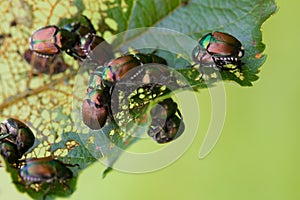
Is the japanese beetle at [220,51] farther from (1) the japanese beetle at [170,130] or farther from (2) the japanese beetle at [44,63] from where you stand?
(2) the japanese beetle at [44,63]

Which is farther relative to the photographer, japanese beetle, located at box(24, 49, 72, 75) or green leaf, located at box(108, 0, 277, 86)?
japanese beetle, located at box(24, 49, 72, 75)

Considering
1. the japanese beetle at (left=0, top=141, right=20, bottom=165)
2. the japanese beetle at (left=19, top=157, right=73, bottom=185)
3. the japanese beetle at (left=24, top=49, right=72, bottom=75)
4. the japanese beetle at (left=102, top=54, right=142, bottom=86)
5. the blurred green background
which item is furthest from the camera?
the blurred green background

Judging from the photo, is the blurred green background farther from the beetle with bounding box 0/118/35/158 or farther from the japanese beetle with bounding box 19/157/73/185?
the japanese beetle with bounding box 19/157/73/185

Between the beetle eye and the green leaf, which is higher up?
the green leaf

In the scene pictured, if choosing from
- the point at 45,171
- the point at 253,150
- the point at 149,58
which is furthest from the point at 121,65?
the point at 253,150

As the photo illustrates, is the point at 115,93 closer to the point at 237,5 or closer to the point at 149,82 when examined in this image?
the point at 149,82

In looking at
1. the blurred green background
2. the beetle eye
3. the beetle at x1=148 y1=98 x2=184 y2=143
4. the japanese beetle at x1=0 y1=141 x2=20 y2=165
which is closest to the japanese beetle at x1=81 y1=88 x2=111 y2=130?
the beetle at x1=148 y1=98 x2=184 y2=143

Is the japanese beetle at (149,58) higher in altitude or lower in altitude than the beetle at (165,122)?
higher

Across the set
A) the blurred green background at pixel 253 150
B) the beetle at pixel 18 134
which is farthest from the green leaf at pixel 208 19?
the blurred green background at pixel 253 150
